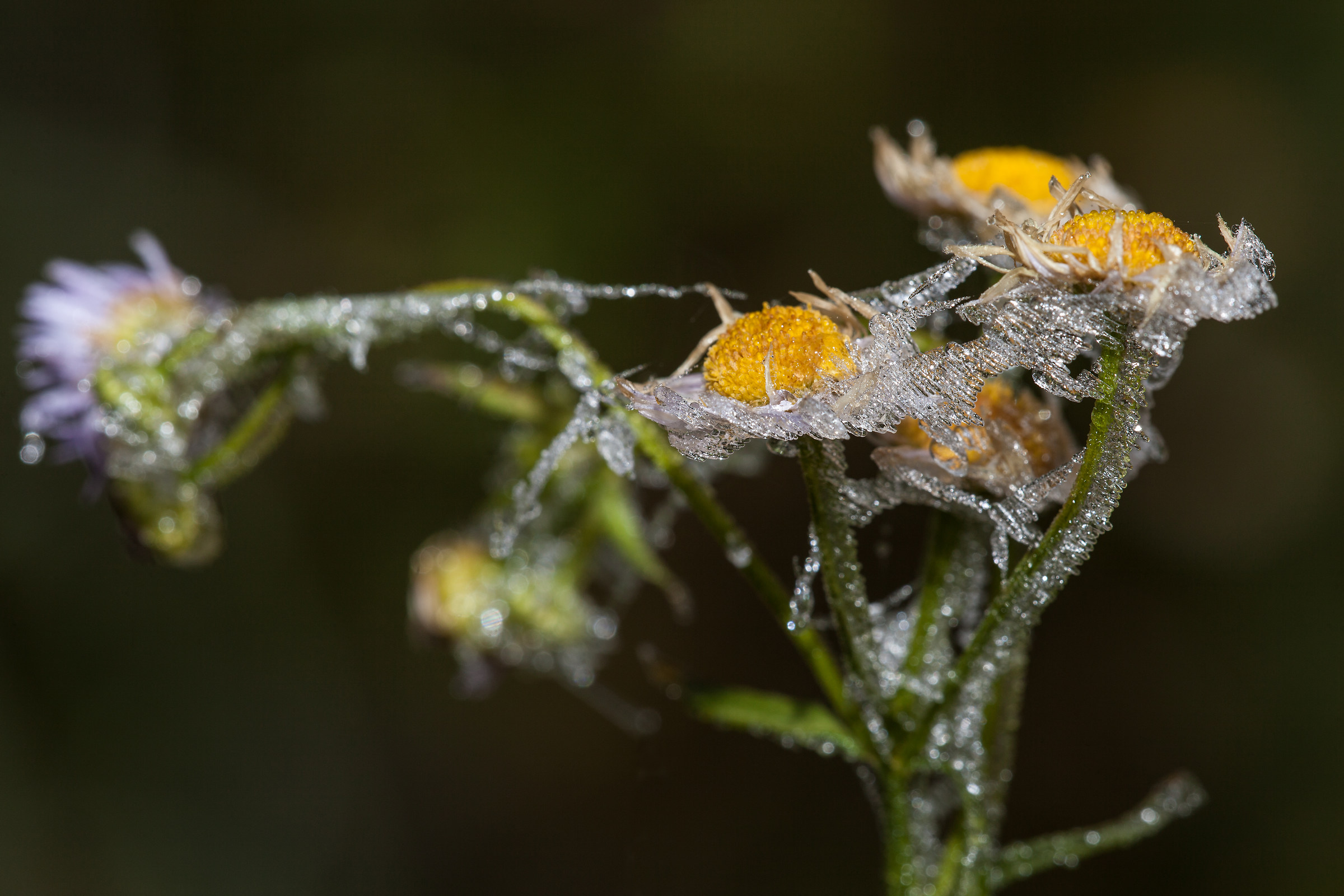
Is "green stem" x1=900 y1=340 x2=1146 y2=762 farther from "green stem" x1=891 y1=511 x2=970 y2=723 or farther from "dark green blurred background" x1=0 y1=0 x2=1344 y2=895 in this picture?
"dark green blurred background" x1=0 y1=0 x2=1344 y2=895

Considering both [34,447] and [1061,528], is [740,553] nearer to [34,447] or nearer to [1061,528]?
[1061,528]

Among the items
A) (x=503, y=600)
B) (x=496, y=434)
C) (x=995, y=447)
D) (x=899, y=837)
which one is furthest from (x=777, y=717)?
(x=496, y=434)

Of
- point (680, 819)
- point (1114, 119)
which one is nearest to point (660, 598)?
point (680, 819)

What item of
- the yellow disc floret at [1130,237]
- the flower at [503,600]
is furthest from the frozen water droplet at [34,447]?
the yellow disc floret at [1130,237]

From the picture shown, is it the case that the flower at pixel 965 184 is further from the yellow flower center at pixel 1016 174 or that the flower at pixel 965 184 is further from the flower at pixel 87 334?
the flower at pixel 87 334

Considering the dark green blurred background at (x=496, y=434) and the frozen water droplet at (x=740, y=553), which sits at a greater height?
the dark green blurred background at (x=496, y=434)

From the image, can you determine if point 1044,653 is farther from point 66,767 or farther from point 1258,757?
point 66,767

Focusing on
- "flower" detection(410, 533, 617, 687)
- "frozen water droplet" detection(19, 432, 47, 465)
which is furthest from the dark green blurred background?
"frozen water droplet" detection(19, 432, 47, 465)
